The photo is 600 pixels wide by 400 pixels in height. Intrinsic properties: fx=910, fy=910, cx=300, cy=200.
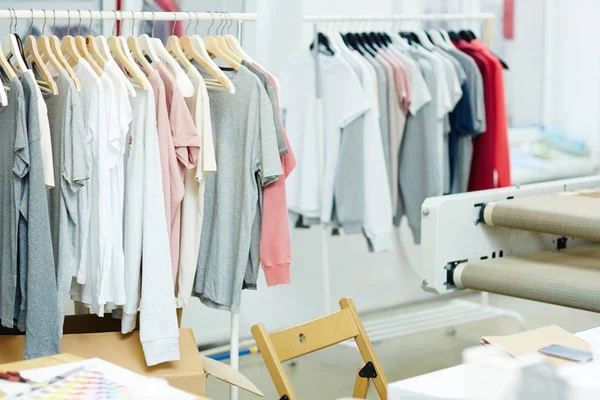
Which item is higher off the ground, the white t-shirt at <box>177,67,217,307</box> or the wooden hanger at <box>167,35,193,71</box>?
the wooden hanger at <box>167,35,193,71</box>

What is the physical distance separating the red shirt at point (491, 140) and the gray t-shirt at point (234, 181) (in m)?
1.49

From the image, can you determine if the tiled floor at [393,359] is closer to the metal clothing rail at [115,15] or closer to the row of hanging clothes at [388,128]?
the row of hanging clothes at [388,128]

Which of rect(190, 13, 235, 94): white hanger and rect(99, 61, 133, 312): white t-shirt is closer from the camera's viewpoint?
rect(99, 61, 133, 312): white t-shirt

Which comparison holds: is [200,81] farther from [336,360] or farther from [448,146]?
[336,360]

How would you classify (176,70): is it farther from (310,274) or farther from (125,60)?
(310,274)

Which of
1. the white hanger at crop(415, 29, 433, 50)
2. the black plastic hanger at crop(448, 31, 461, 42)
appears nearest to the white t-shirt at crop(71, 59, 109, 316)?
the white hanger at crop(415, 29, 433, 50)

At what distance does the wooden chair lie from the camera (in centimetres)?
227

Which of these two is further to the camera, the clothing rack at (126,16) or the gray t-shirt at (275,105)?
the gray t-shirt at (275,105)

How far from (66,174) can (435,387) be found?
1271mm

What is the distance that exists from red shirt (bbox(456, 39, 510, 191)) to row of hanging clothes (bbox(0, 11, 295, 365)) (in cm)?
138

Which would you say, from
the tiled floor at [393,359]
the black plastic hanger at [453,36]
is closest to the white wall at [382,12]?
the tiled floor at [393,359]

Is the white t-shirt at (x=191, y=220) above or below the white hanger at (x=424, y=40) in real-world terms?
below

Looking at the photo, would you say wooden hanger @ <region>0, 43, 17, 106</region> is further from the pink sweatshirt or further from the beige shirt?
the pink sweatshirt

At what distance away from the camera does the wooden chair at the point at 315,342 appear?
2270 mm
